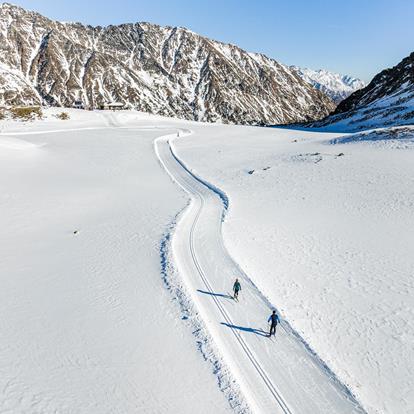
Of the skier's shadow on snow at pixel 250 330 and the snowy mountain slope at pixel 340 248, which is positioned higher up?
the snowy mountain slope at pixel 340 248

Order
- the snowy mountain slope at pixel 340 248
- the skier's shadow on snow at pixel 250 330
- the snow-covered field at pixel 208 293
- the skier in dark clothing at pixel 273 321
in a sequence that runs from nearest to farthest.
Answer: the snow-covered field at pixel 208 293 < the snowy mountain slope at pixel 340 248 < the skier in dark clothing at pixel 273 321 < the skier's shadow on snow at pixel 250 330

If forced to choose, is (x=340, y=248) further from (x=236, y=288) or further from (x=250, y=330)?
(x=250, y=330)

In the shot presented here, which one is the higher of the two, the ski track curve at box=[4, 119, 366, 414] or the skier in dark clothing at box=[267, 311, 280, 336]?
the skier in dark clothing at box=[267, 311, 280, 336]

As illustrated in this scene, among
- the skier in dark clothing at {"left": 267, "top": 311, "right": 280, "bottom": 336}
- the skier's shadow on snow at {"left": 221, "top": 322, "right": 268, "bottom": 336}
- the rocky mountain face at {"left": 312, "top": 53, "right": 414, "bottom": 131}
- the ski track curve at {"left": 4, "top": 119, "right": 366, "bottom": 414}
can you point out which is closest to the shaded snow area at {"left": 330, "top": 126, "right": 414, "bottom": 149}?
the rocky mountain face at {"left": 312, "top": 53, "right": 414, "bottom": 131}

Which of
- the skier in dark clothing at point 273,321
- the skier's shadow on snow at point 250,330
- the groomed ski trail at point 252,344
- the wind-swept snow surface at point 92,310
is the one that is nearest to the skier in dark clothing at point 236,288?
the groomed ski trail at point 252,344

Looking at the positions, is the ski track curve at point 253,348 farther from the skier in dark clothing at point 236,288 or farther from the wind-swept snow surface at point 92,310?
→ the wind-swept snow surface at point 92,310

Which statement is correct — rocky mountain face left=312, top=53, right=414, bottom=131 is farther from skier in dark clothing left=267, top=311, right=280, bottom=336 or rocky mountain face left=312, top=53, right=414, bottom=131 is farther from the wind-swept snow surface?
skier in dark clothing left=267, top=311, right=280, bottom=336

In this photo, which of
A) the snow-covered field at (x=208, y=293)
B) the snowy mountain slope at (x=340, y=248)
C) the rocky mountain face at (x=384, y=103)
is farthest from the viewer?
the rocky mountain face at (x=384, y=103)

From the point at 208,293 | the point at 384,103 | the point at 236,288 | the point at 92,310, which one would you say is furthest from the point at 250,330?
the point at 384,103

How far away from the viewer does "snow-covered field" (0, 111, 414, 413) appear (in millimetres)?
12773

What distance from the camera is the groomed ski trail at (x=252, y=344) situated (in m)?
12.4

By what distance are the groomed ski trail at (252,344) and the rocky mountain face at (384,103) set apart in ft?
204

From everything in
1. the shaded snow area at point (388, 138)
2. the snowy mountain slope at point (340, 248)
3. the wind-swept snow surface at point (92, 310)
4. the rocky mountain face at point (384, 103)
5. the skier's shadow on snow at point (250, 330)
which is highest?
the rocky mountain face at point (384, 103)

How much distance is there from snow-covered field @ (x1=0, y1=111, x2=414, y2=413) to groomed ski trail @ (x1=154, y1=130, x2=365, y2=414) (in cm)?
7
